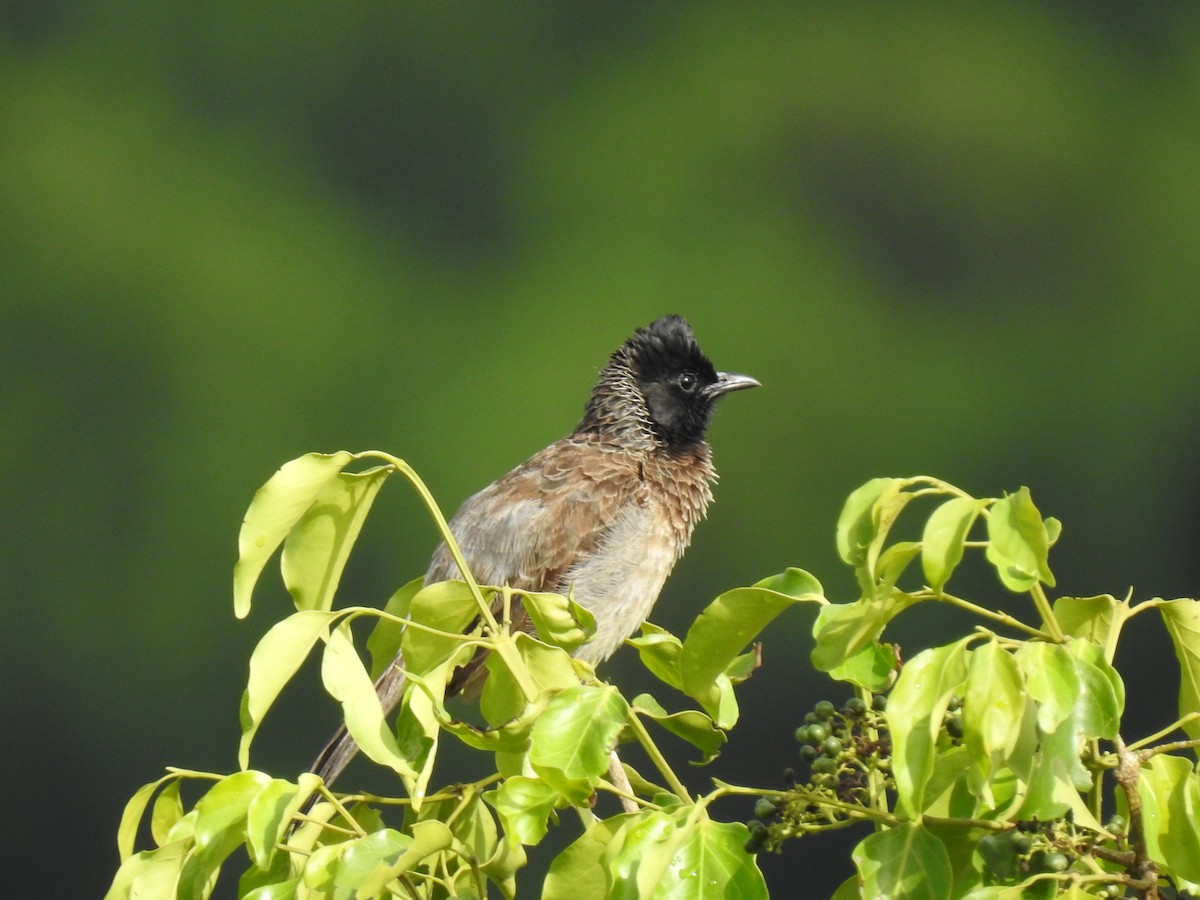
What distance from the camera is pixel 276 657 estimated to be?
32.8 inches

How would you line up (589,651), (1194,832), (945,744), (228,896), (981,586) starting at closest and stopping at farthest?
(1194,832) < (945,744) < (589,651) < (981,586) < (228,896)

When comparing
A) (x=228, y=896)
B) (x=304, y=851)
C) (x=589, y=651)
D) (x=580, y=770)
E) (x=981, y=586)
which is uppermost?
(x=580, y=770)

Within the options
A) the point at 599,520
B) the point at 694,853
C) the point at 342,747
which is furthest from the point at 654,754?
the point at 599,520

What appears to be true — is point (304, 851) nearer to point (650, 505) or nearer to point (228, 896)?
point (650, 505)

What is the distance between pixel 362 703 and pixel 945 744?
362mm

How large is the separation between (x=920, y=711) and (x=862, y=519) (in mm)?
112

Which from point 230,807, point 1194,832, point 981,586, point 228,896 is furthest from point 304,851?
point 228,896

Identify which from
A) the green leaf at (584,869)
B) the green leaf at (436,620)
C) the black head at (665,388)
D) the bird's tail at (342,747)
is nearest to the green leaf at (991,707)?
the green leaf at (584,869)

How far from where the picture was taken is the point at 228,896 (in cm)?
405

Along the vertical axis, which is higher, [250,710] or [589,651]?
[250,710]

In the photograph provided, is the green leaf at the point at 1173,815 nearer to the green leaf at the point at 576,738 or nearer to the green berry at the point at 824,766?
the green berry at the point at 824,766

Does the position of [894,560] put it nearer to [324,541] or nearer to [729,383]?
[324,541]

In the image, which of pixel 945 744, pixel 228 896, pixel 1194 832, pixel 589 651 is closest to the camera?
pixel 1194 832

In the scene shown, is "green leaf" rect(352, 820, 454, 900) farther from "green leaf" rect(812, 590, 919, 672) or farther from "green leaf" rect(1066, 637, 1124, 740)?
"green leaf" rect(1066, 637, 1124, 740)
